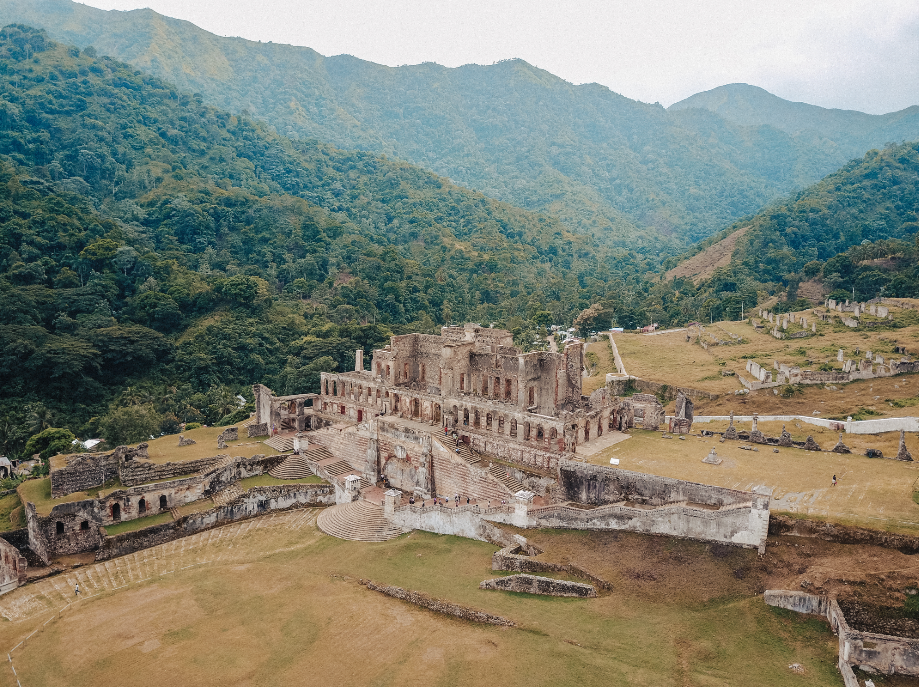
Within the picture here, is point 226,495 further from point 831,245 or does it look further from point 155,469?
point 831,245

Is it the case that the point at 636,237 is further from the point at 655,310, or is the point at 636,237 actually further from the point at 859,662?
the point at 859,662

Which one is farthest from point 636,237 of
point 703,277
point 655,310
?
point 655,310

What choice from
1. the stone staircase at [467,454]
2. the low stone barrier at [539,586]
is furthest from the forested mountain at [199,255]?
the low stone barrier at [539,586]

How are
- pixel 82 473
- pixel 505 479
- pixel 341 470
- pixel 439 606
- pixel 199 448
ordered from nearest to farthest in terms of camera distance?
pixel 439 606 < pixel 505 479 < pixel 82 473 < pixel 341 470 < pixel 199 448

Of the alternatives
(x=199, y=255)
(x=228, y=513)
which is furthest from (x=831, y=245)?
(x=228, y=513)

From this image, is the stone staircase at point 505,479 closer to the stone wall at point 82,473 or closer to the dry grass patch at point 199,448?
the dry grass patch at point 199,448

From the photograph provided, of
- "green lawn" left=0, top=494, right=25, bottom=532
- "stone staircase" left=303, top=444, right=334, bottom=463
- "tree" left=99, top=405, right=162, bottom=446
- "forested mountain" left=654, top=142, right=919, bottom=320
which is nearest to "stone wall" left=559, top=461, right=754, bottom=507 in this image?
"stone staircase" left=303, top=444, right=334, bottom=463
